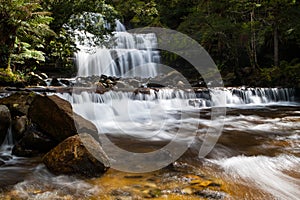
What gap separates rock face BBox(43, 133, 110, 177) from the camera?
3.19 meters

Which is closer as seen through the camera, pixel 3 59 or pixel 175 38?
pixel 3 59

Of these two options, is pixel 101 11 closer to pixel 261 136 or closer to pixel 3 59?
pixel 3 59

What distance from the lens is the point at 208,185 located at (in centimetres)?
291

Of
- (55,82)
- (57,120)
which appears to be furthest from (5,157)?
(55,82)

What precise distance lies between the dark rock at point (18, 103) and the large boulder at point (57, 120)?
0.91 meters

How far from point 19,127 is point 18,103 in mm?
903

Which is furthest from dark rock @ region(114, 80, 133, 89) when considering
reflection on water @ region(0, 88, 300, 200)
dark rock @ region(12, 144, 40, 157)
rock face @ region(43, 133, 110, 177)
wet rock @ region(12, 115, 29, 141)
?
rock face @ region(43, 133, 110, 177)

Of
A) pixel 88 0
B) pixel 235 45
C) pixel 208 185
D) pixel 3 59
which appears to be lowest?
pixel 208 185

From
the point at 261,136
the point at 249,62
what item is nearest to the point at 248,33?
the point at 249,62

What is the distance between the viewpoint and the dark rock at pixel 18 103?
Result: 5164 millimetres

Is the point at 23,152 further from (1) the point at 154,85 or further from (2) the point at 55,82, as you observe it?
(1) the point at 154,85

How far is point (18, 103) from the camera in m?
5.38

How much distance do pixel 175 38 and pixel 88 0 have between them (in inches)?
323

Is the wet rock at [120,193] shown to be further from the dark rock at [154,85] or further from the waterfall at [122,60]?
the waterfall at [122,60]
